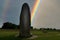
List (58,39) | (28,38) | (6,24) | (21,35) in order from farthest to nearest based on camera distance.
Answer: (6,24) → (21,35) → (28,38) → (58,39)

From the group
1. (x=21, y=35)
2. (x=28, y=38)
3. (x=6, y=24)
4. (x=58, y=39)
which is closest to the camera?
(x=58, y=39)

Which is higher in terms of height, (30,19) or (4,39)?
(30,19)

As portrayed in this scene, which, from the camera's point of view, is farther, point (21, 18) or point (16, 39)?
point (21, 18)

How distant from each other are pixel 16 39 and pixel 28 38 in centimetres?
239

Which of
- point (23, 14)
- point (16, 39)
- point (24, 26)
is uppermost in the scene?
point (23, 14)

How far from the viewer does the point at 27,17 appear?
3388cm

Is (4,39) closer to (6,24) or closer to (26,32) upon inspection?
(26,32)

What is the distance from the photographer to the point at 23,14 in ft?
111

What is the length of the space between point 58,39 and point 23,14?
31.0 ft

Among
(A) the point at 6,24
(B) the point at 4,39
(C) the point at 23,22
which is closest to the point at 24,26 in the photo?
(C) the point at 23,22

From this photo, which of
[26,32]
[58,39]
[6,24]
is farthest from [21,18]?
[6,24]

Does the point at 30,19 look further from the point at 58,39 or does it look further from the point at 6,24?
the point at 6,24

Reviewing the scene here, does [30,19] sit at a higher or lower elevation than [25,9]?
lower

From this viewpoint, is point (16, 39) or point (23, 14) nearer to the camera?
point (16, 39)
